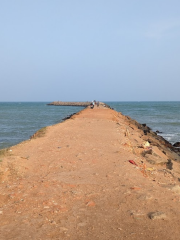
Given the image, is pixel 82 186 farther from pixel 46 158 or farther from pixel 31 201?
pixel 46 158

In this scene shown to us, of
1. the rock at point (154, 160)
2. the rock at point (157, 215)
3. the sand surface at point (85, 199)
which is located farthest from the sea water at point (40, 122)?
the rock at point (157, 215)

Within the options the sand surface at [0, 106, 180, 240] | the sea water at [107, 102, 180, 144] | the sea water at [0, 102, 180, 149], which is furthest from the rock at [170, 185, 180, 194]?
the sea water at [107, 102, 180, 144]

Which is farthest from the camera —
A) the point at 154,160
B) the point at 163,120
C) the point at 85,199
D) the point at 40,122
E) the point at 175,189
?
the point at 163,120

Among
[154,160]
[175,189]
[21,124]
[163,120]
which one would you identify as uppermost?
[175,189]

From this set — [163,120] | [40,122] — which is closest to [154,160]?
[40,122]

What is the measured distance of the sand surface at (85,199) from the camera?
381 centimetres

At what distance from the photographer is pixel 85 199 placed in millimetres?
4863

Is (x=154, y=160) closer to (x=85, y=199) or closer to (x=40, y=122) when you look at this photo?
(x=85, y=199)

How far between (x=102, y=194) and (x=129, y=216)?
0.94 meters

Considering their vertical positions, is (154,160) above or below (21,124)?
above

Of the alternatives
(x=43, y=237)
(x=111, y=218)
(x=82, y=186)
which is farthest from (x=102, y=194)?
(x=43, y=237)

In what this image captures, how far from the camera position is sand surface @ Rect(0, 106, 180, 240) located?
3809 millimetres

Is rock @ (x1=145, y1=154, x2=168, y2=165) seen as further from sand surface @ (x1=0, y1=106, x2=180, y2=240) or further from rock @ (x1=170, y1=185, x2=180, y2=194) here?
rock @ (x1=170, y1=185, x2=180, y2=194)

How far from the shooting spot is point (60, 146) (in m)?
9.41
